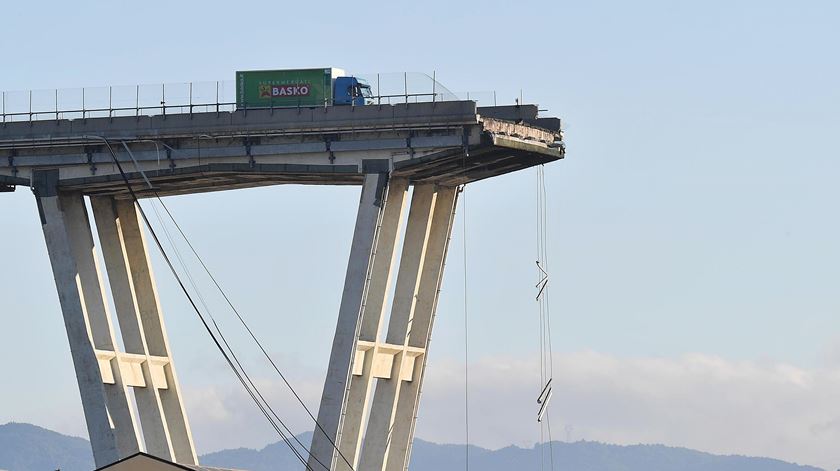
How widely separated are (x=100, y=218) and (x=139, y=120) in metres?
8.62

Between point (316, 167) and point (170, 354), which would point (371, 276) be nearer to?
point (316, 167)

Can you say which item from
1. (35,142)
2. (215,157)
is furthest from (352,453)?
(35,142)

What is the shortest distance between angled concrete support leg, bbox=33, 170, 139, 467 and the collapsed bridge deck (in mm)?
1664

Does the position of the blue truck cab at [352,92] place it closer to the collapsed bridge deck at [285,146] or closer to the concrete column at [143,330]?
the collapsed bridge deck at [285,146]

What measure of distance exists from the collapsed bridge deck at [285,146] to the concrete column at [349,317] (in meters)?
1.70

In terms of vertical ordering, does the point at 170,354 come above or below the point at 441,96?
below

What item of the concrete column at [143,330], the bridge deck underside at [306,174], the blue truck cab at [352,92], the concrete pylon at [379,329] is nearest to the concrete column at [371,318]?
the concrete pylon at [379,329]

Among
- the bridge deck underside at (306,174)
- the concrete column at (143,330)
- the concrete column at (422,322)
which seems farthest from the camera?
the concrete column at (143,330)

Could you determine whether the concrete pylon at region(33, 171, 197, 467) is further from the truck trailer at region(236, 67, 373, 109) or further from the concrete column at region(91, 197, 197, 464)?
the truck trailer at region(236, 67, 373, 109)

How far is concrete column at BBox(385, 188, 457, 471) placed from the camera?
4621 inches

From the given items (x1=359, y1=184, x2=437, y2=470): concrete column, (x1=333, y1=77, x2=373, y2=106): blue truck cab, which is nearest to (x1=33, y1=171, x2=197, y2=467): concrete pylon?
(x1=359, y1=184, x2=437, y2=470): concrete column

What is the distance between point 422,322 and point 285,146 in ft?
45.5

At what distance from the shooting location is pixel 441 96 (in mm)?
109188

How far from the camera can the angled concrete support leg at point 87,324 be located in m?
114
